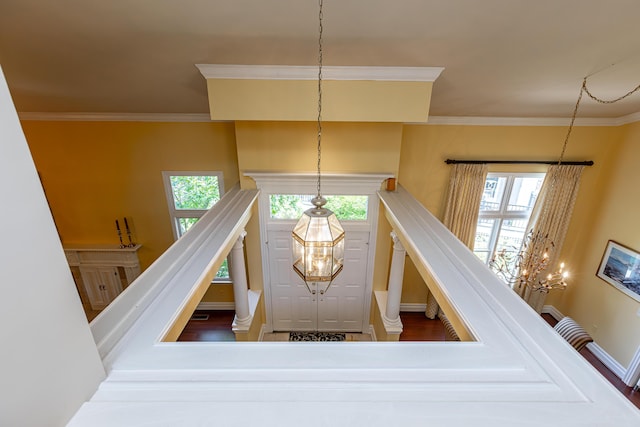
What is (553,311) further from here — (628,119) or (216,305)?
(216,305)

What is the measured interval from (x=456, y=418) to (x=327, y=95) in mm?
2415

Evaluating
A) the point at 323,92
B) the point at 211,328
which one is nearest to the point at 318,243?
the point at 323,92

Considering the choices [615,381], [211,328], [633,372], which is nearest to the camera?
[633,372]

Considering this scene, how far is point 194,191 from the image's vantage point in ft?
14.0

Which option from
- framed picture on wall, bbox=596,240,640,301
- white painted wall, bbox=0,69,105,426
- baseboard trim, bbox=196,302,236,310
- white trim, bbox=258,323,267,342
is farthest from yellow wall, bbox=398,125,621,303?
white painted wall, bbox=0,69,105,426

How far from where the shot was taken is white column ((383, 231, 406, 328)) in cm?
314

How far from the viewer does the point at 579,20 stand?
4.90 ft

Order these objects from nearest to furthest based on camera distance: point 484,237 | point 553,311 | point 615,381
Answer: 1. point 615,381
2. point 484,237
3. point 553,311

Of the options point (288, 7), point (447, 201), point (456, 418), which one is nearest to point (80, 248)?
point (288, 7)

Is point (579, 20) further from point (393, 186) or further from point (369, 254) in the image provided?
point (369, 254)

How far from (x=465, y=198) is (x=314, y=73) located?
120 inches

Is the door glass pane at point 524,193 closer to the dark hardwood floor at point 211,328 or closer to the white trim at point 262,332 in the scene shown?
the white trim at point 262,332

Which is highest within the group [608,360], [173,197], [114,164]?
[114,164]

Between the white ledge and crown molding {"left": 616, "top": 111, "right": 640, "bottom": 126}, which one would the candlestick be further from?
crown molding {"left": 616, "top": 111, "right": 640, "bottom": 126}
